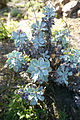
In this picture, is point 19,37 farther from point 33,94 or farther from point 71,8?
point 71,8

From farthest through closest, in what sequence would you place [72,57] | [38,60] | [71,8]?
[71,8]
[72,57]
[38,60]

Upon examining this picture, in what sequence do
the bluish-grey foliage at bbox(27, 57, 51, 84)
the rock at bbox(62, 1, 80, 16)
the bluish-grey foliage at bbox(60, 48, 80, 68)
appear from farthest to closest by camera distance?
the rock at bbox(62, 1, 80, 16) → the bluish-grey foliage at bbox(60, 48, 80, 68) → the bluish-grey foliage at bbox(27, 57, 51, 84)

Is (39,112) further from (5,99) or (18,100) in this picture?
(5,99)

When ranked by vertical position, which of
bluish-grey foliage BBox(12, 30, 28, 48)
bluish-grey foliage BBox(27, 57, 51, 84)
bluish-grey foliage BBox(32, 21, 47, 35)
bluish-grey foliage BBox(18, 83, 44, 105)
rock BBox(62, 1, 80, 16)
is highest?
rock BBox(62, 1, 80, 16)

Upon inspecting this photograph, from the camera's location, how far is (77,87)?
1869 mm

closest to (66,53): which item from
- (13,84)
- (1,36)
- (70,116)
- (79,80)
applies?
(79,80)

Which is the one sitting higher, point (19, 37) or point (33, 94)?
point (19, 37)

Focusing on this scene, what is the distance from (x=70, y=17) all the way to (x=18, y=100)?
10.6 feet

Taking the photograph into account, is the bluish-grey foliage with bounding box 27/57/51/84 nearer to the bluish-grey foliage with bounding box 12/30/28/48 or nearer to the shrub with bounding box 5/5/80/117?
the shrub with bounding box 5/5/80/117

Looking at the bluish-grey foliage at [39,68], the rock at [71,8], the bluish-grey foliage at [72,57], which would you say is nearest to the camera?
the bluish-grey foliage at [39,68]

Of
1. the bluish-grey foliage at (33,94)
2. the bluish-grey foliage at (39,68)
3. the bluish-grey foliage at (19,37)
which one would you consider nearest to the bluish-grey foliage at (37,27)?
the bluish-grey foliage at (19,37)

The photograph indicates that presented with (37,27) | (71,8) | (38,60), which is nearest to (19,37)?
(37,27)

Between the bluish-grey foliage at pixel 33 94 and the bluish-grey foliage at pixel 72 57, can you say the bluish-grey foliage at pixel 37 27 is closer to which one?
the bluish-grey foliage at pixel 72 57

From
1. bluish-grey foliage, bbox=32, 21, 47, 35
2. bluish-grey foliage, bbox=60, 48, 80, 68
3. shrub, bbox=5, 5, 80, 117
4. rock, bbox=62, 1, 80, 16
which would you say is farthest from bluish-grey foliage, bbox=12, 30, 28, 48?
rock, bbox=62, 1, 80, 16
